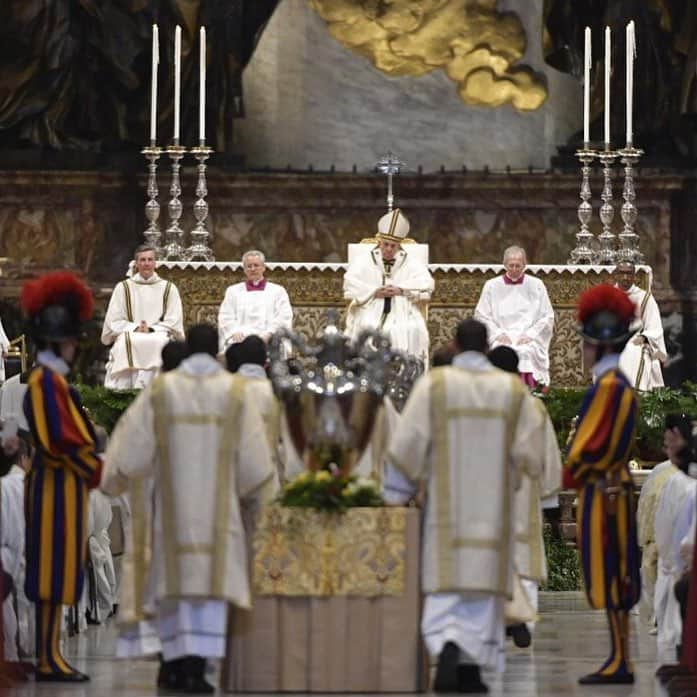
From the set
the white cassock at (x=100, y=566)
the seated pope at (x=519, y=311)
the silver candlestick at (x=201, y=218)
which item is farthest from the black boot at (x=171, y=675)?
the silver candlestick at (x=201, y=218)

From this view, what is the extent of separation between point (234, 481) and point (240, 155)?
11499 millimetres

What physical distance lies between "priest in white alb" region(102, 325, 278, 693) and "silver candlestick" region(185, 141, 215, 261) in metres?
8.54

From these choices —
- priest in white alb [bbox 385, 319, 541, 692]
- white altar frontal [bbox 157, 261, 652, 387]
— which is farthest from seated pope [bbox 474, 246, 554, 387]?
priest in white alb [bbox 385, 319, 541, 692]

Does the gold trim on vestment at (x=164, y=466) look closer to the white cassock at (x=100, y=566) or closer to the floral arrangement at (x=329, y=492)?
the floral arrangement at (x=329, y=492)

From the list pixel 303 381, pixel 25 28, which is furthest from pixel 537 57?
pixel 303 381

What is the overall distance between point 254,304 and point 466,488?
8279 mm

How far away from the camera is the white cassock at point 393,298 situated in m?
18.0

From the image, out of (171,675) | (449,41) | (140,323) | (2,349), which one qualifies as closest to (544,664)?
(171,675)

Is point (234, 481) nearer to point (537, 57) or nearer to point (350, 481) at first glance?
point (350, 481)

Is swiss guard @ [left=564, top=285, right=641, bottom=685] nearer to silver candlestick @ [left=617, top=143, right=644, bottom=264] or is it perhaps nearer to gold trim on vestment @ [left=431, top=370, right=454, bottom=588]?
gold trim on vestment @ [left=431, top=370, right=454, bottom=588]

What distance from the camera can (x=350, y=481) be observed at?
10562 mm

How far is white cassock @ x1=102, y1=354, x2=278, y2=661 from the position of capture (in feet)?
34.3

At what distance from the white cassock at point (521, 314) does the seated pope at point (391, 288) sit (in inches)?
19.8

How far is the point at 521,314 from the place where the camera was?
716 inches
